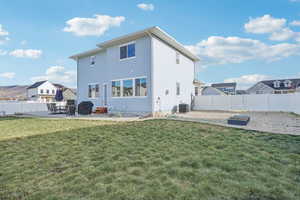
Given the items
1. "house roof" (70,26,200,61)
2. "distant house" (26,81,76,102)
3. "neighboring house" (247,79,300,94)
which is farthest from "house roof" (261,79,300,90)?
"distant house" (26,81,76,102)

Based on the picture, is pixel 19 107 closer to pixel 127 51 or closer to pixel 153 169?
pixel 127 51

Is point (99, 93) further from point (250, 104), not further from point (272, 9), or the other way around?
point (272, 9)

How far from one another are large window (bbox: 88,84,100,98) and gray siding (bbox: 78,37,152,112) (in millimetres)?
397

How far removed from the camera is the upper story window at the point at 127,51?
12.2 meters

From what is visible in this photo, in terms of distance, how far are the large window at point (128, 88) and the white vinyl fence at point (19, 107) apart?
12907 mm

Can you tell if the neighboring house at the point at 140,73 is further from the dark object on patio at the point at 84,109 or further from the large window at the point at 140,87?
the dark object on patio at the point at 84,109

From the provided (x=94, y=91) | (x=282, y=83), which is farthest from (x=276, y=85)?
(x=94, y=91)

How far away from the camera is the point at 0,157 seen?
3.88m

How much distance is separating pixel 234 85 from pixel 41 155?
5321cm

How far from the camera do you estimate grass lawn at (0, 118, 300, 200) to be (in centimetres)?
227

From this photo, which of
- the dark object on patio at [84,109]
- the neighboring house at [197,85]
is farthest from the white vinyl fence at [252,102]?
the dark object on patio at [84,109]

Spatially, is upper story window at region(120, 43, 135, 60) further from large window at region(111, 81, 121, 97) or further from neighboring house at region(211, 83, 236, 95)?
neighboring house at region(211, 83, 236, 95)

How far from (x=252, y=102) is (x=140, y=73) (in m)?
10.8

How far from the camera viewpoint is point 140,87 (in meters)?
11.9
